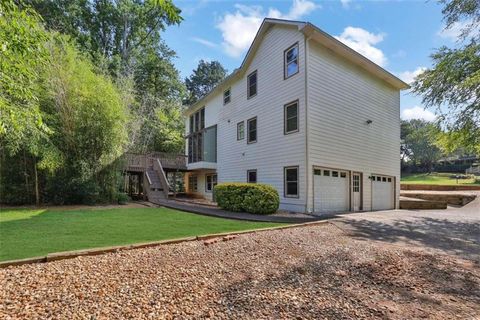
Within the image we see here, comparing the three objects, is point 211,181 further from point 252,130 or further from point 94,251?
point 94,251

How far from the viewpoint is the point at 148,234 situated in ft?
18.6

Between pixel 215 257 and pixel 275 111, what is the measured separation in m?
8.68

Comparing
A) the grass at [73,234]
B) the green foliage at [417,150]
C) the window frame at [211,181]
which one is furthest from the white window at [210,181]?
the green foliage at [417,150]

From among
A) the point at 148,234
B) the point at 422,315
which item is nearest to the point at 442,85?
the point at 422,315

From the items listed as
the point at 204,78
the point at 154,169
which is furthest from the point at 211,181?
the point at 204,78

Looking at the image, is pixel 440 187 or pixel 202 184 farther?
pixel 440 187

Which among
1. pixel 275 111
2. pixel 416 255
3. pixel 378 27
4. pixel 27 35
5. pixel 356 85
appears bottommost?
pixel 416 255

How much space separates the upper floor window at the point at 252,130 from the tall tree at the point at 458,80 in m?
7.15

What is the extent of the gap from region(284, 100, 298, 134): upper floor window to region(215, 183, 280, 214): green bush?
108 inches

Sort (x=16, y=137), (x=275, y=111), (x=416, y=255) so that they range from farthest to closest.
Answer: (x=275, y=111)
(x=16, y=137)
(x=416, y=255)

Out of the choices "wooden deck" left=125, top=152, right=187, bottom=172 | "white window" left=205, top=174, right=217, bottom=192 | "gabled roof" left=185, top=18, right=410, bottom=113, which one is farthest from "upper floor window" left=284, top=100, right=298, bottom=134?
"wooden deck" left=125, top=152, right=187, bottom=172

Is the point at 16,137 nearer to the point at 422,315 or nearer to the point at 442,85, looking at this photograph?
the point at 422,315

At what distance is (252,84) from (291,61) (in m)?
3.01

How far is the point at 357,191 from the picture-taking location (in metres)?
12.1
